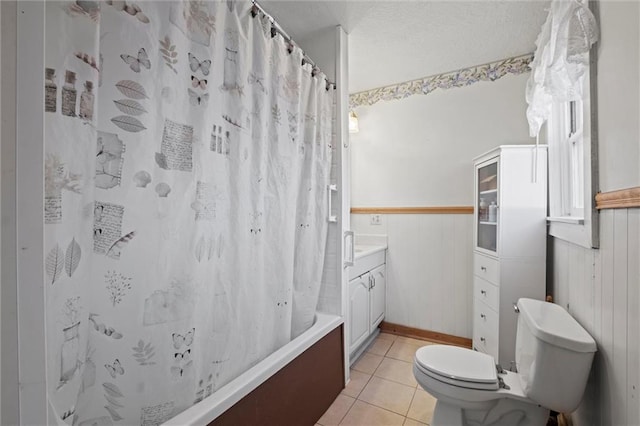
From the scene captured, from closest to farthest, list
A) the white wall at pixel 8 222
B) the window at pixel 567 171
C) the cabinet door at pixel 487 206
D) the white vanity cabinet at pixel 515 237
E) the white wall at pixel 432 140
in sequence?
1. the white wall at pixel 8 222
2. the window at pixel 567 171
3. the white vanity cabinet at pixel 515 237
4. the cabinet door at pixel 487 206
5. the white wall at pixel 432 140

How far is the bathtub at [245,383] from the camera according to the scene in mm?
839

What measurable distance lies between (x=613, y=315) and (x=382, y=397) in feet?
4.21

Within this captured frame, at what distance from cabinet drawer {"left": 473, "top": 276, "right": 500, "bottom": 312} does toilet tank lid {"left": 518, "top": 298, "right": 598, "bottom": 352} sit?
0.53 meters

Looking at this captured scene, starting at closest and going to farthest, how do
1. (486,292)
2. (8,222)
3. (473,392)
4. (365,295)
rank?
(8,222)
(473,392)
(486,292)
(365,295)

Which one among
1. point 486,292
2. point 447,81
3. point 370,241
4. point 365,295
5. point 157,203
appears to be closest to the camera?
point 157,203

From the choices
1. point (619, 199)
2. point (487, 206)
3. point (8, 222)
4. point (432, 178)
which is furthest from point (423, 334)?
point (8, 222)

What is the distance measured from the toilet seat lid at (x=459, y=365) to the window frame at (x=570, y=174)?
702 millimetres

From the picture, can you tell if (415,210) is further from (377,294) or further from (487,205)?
(377,294)

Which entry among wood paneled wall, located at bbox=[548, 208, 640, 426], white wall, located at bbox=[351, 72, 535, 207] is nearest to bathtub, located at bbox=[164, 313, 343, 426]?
wood paneled wall, located at bbox=[548, 208, 640, 426]

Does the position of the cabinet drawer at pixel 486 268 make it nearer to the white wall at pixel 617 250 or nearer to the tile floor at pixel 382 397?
the white wall at pixel 617 250

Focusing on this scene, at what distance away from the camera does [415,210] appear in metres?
2.53

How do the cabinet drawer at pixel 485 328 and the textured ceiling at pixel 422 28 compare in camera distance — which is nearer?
the textured ceiling at pixel 422 28

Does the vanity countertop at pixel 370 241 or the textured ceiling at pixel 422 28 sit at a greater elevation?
the textured ceiling at pixel 422 28

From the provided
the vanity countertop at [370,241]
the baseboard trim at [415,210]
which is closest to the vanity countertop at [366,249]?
the vanity countertop at [370,241]
